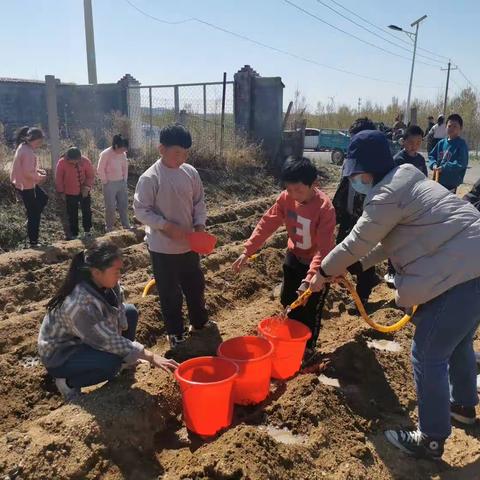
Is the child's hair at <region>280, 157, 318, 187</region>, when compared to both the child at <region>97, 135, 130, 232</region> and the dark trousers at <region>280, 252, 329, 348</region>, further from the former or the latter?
the child at <region>97, 135, 130, 232</region>

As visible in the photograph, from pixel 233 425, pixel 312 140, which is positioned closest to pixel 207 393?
pixel 233 425

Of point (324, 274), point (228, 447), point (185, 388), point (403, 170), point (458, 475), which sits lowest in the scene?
point (458, 475)

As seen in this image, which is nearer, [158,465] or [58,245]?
[158,465]

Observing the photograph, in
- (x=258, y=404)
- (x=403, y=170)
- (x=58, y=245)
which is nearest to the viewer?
(x=403, y=170)

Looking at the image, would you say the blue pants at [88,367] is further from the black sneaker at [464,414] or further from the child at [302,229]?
the black sneaker at [464,414]

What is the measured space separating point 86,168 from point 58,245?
143 cm

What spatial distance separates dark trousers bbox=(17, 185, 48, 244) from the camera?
7.05m

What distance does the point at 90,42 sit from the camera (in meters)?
19.4

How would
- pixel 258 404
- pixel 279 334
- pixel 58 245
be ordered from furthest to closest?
pixel 58 245 < pixel 279 334 < pixel 258 404

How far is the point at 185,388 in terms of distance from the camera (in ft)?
9.32

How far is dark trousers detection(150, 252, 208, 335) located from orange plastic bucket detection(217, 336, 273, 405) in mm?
803

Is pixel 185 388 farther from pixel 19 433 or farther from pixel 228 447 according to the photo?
pixel 19 433

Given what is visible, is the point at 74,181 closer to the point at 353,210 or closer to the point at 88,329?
the point at 353,210

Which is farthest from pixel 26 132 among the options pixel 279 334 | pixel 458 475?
pixel 458 475
